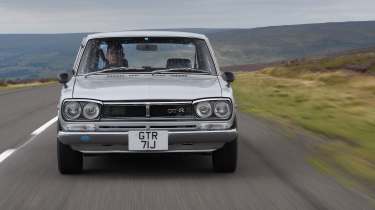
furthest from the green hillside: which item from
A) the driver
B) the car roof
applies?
the driver

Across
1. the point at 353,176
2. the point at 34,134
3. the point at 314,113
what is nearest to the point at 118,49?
the point at 353,176

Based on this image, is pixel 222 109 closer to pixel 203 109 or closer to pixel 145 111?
pixel 203 109

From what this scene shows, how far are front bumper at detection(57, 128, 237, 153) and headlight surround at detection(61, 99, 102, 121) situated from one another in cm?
17

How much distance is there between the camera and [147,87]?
7.35 m

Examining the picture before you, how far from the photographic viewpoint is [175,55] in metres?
8.85

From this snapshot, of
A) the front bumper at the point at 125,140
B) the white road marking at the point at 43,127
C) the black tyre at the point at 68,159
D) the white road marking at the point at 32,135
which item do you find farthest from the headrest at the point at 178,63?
the white road marking at the point at 43,127

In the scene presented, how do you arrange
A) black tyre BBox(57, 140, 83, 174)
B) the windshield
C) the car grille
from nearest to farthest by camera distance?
1. the car grille
2. black tyre BBox(57, 140, 83, 174)
3. the windshield

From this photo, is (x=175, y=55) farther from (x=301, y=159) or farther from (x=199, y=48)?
(x=301, y=159)

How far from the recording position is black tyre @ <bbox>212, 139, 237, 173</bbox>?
7.41 metres

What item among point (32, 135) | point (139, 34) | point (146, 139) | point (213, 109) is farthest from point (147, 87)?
point (32, 135)

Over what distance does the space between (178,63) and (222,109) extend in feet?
5.20

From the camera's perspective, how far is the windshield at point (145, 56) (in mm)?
8555

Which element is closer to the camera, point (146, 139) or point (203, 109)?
point (146, 139)

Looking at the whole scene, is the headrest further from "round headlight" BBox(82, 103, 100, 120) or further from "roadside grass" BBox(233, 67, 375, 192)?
"roadside grass" BBox(233, 67, 375, 192)
